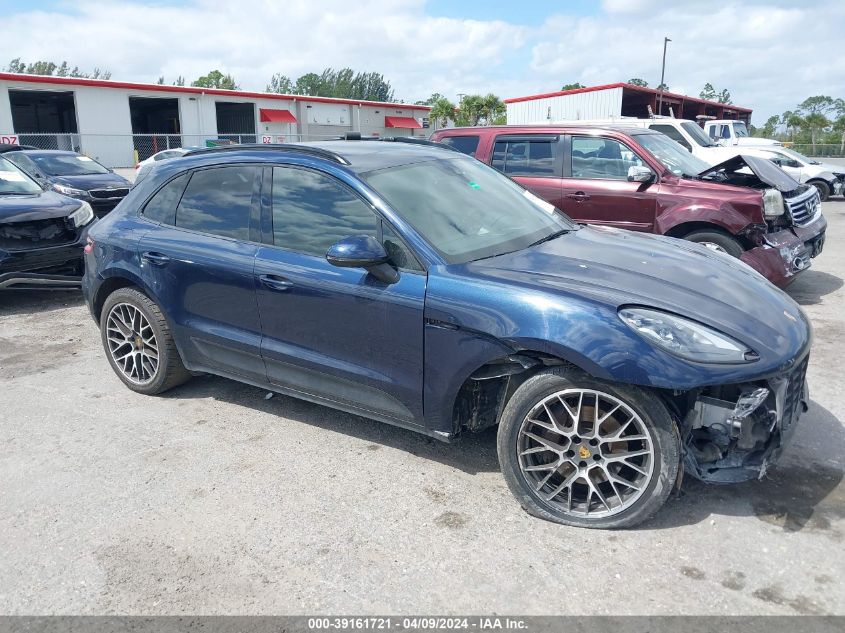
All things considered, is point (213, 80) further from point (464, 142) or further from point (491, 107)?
point (464, 142)

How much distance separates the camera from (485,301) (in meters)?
3.15

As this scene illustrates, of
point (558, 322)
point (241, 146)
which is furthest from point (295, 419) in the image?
point (558, 322)

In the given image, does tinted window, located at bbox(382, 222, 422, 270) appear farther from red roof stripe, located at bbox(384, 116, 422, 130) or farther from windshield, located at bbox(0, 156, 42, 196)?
red roof stripe, located at bbox(384, 116, 422, 130)

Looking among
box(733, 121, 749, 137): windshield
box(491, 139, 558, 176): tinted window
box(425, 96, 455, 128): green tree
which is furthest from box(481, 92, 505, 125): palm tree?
box(491, 139, 558, 176): tinted window

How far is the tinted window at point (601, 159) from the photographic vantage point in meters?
7.39

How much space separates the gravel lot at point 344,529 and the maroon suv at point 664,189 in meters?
2.55

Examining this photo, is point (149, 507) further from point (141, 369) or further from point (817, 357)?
point (817, 357)

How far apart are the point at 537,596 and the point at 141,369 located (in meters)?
3.36

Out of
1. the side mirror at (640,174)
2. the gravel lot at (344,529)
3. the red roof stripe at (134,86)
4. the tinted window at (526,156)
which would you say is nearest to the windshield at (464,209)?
the gravel lot at (344,529)

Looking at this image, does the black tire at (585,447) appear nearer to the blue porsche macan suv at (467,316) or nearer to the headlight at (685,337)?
the blue porsche macan suv at (467,316)

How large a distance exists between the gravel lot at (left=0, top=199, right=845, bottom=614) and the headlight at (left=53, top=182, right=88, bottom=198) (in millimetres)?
8560

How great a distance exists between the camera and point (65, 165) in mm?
13375

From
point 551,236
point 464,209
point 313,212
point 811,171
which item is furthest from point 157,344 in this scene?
point 811,171

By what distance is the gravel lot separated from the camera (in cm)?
268
